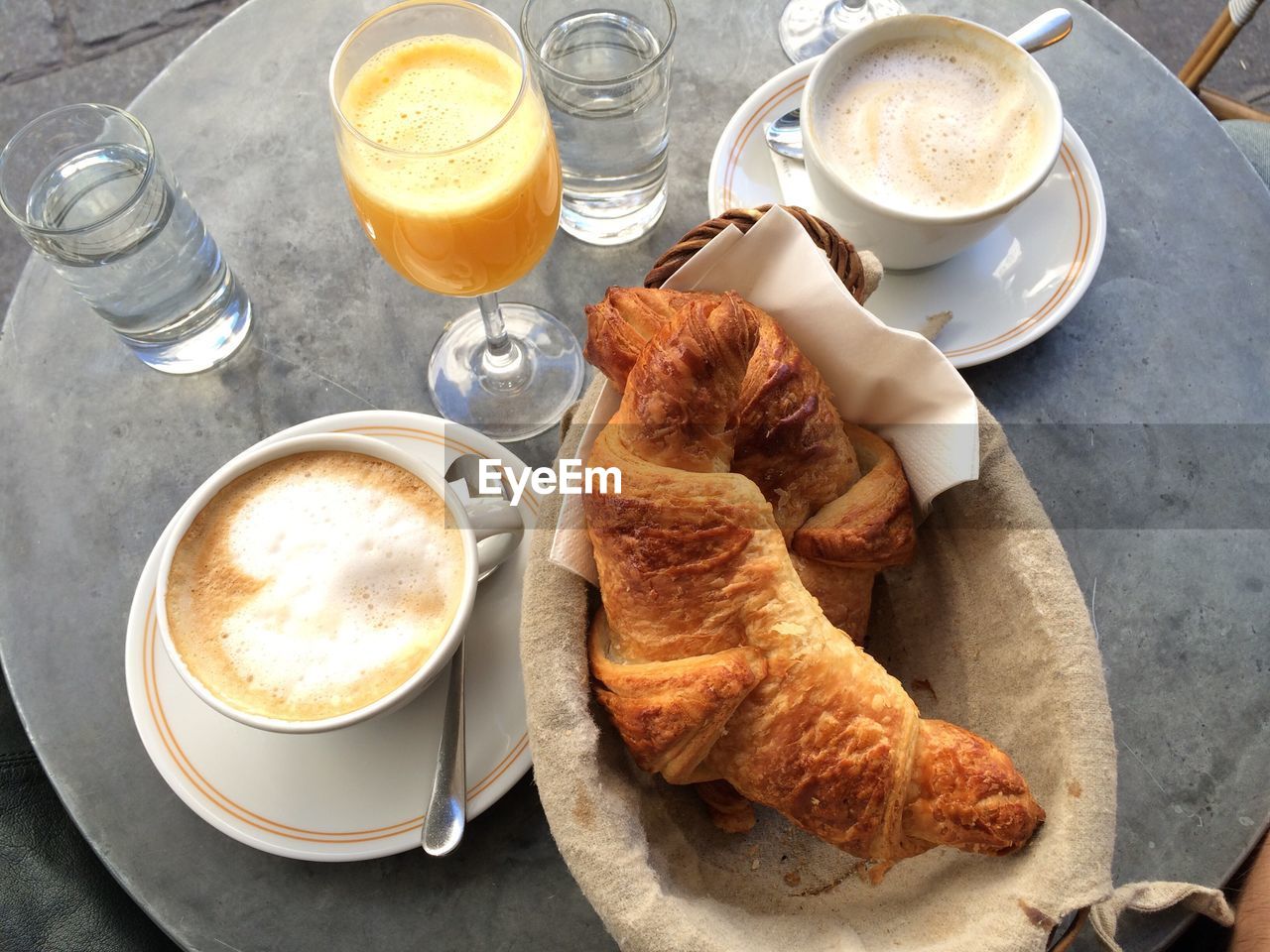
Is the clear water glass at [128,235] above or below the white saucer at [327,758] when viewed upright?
above

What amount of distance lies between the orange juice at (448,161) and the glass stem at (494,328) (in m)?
0.09

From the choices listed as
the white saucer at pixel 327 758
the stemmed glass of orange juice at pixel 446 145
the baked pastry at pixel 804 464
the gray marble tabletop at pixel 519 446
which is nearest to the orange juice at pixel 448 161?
the stemmed glass of orange juice at pixel 446 145

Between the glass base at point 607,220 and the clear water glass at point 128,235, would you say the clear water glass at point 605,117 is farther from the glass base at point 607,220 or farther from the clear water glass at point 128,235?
the clear water glass at point 128,235

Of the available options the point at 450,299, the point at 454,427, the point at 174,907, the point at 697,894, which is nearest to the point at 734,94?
the point at 450,299

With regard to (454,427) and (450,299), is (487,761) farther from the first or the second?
(450,299)

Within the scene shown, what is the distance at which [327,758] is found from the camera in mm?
993

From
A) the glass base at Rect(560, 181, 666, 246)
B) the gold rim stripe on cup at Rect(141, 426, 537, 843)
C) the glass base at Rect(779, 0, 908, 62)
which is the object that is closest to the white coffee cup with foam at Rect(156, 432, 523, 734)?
the gold rim stripe on cup at Rect(141, 426, 537, 843)

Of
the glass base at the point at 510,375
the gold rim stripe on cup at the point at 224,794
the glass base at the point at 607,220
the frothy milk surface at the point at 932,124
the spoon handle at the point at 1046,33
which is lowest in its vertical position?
the gold rim stripe on cup at the point at 224,794

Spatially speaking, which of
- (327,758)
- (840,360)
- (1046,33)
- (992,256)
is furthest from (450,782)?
(1046,33)

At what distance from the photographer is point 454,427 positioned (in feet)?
3.59

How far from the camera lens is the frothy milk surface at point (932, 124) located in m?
1.14

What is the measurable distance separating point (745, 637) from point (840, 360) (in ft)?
0.92

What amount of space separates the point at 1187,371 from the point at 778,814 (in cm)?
71

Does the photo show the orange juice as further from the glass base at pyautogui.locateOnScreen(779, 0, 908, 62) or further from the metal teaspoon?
the glass base at pyautogui.locateOnScreen(779, 0, 908, 62)
